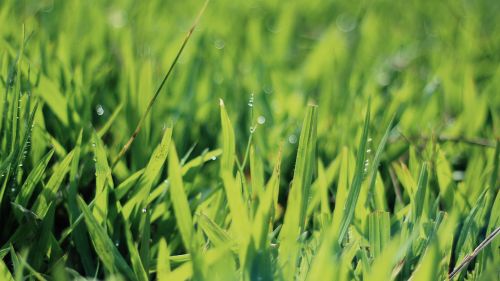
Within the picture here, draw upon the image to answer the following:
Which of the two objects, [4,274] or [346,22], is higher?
[346,22]

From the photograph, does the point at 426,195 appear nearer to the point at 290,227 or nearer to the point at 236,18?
the point at 290,227

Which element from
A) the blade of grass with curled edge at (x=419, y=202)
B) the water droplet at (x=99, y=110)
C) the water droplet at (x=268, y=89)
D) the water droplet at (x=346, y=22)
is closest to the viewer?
the blade of grass with curled edge at (x=419, y=202)

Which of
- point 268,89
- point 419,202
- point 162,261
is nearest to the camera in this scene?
point 162,261

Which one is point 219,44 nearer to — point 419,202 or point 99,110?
point 99,110

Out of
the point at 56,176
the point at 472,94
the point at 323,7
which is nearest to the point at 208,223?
the point at 56,176

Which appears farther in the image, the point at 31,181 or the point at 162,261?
the point at 31,181

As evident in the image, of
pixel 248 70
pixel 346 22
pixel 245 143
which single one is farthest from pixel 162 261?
pixel 346 22

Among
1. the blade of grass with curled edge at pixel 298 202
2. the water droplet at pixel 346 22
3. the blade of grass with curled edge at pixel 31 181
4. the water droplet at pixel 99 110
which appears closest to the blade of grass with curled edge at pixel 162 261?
the blade of grass with curled edge at pixel 298 202

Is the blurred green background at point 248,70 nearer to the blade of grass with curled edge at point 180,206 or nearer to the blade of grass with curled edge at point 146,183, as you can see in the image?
the blade of grass with curled edge at point 146,183
